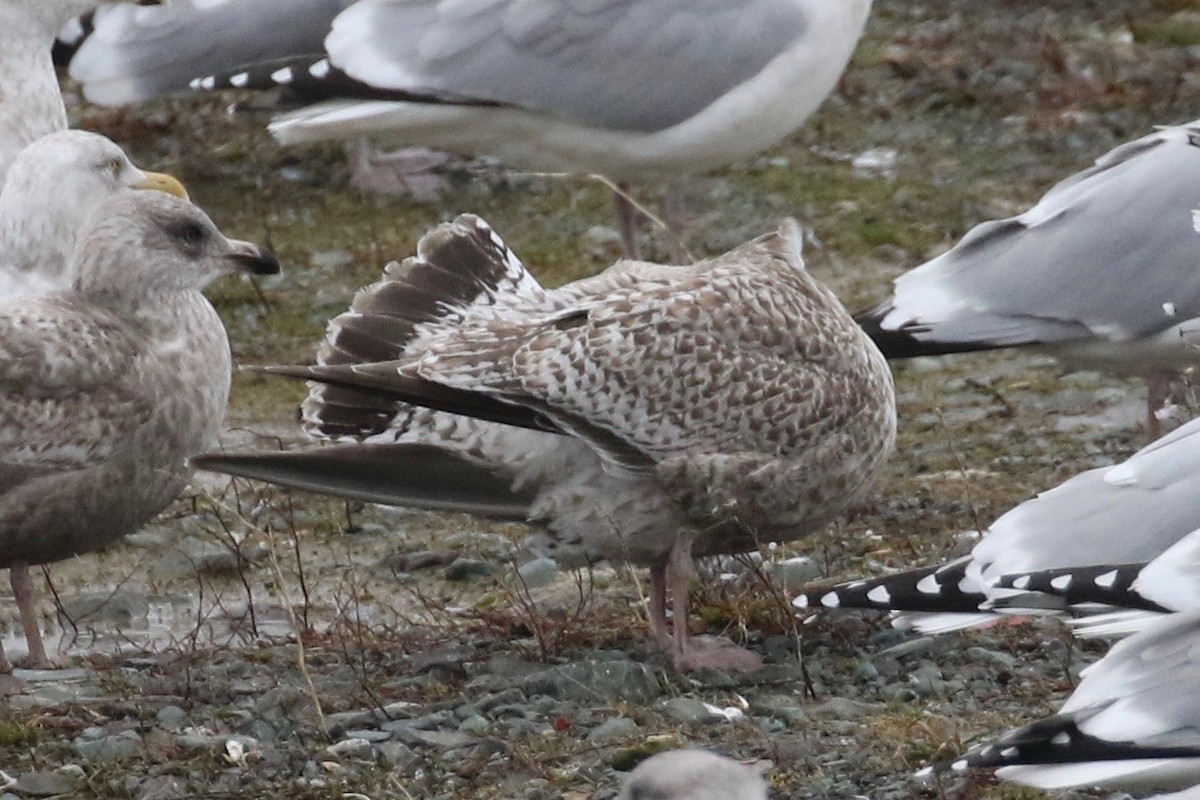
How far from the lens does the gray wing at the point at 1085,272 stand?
6.57 m

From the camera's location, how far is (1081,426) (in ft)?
24.2

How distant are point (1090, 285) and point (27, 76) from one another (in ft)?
10.6

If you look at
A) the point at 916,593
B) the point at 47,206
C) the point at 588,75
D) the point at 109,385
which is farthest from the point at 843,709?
the point at 588,75

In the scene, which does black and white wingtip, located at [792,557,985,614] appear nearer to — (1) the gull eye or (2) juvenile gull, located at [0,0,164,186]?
(1) the gull eye

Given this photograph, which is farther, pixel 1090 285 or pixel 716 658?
pixel 1090 285

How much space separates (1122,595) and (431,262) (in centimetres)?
210

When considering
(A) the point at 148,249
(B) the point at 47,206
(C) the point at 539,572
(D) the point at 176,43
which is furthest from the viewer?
(D) the point at 176,43

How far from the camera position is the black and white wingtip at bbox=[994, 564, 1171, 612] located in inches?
154

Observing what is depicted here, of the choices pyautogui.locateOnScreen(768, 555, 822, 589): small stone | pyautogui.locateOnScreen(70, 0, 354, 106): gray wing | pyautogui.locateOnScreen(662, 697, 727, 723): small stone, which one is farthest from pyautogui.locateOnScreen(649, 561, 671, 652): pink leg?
pyautogui.locateOnScreen(70, 0, 354, 106): gray wing

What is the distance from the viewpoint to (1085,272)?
6641 millimetres

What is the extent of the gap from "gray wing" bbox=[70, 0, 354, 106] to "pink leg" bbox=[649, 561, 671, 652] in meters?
3.82

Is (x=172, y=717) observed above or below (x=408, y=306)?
below

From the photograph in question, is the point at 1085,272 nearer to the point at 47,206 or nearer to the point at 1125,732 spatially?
the point at 47,206

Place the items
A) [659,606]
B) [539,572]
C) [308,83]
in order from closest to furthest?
[659,606]
[539,572]
[308,83]
